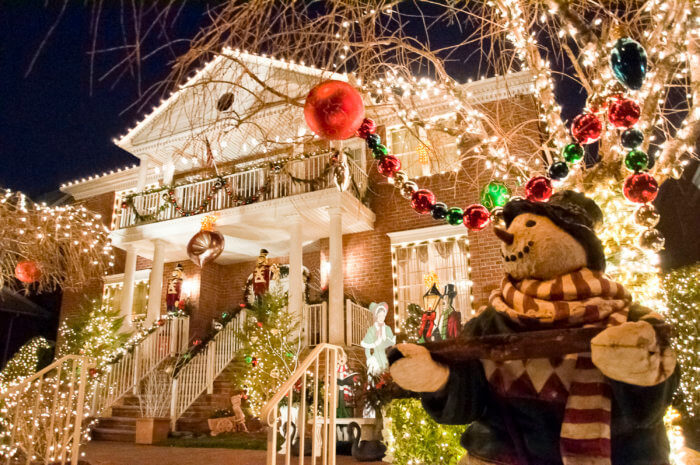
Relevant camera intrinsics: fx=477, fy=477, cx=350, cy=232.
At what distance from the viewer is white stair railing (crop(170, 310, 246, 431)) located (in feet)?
30.5

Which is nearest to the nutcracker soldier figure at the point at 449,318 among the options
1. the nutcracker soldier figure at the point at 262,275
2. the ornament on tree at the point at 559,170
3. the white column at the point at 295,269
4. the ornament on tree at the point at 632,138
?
the white column at the point at 295,269

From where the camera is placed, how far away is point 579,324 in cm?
160

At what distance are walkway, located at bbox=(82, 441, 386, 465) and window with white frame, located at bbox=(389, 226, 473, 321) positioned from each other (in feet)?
13.8

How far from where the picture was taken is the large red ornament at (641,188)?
3088 mm

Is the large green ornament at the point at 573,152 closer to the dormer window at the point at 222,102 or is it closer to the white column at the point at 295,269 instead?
the dormer window at the point at 222,102

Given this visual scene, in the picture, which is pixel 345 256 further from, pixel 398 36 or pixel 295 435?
pixel 398 36

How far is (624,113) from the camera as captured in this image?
3148 millimetres

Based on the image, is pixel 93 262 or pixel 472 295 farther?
pixel 472 295

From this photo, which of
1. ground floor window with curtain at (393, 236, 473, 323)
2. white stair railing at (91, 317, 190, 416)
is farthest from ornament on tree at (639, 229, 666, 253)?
white stair railing at (91, 317, 190, 416)

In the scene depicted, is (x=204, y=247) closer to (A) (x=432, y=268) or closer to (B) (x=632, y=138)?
(A) (x=432, y=268)

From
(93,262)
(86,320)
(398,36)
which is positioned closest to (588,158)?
(398,36)

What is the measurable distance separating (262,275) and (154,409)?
3748 mm

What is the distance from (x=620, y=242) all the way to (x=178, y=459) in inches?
226

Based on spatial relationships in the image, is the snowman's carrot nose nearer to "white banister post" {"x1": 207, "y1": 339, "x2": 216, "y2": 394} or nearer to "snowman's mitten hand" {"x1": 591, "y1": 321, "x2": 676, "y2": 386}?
"snowman's mitten hand" {"x1": 591, "y1": 321, "x2": 676, "y2": 386}
